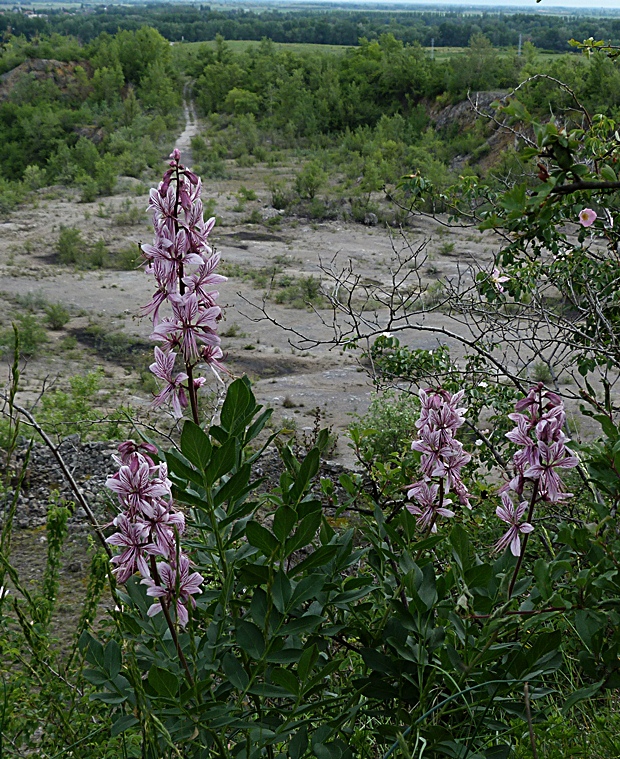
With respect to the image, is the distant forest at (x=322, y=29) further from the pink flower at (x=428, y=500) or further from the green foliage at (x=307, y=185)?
the pink flower at (x=428, y=500)

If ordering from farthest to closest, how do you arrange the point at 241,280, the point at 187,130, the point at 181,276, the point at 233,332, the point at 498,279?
the point at 187,130
the point at 241,280
the point at 233,332
the point at 498,279
the point at 181,276

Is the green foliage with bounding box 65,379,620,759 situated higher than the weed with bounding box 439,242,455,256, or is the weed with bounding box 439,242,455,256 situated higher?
the green foliage with bounding box 65,379,620,759

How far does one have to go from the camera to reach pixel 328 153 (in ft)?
72.5

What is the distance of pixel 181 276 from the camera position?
1154 millimetres

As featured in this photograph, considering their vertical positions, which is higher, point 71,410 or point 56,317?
point 71,410

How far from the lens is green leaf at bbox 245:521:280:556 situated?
3.05 ft

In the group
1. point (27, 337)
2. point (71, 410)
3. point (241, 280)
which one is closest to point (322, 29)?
point (241, 280)

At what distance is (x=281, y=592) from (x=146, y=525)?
0.19 metres

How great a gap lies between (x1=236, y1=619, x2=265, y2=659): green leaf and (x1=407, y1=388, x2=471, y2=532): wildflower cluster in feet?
1.55

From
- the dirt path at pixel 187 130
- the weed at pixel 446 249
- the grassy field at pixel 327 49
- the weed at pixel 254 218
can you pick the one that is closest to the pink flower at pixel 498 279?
the weed at pixel 446 249

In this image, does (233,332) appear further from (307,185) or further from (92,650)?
(92,650)

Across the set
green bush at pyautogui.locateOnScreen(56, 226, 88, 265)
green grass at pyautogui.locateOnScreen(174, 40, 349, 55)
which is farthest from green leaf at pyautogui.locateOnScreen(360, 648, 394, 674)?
green grass at pyautogui.locateOnScreen(174, 40, 349, 55)

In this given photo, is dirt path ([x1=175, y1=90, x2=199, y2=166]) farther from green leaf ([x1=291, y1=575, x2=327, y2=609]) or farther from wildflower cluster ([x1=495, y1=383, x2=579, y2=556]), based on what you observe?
green leaf ([x1=291, y1=575, x2=327, y2=609])

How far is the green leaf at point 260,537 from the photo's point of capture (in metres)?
0.93
